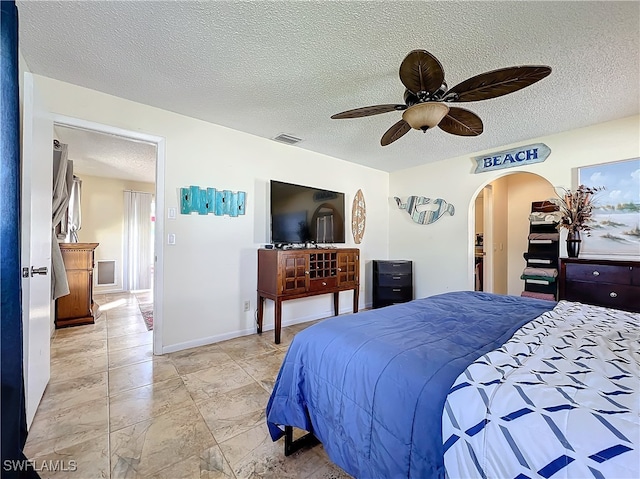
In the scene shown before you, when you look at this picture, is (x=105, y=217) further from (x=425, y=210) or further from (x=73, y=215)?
(x=425, y=210)

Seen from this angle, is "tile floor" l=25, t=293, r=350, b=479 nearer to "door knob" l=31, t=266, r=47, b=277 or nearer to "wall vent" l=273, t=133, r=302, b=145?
"door knob" l=31, t=266, r=47, b=277

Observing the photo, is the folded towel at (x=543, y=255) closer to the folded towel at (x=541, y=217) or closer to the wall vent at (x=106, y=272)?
the folded towel at (x=541, y=217)

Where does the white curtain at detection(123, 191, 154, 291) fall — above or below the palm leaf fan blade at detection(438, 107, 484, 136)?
below

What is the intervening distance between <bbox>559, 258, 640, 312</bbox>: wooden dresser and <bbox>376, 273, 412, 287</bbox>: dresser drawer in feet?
6.18

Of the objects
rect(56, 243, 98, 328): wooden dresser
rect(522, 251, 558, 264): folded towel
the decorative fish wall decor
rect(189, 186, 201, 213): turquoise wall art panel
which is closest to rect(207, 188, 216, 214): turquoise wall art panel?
rect(189, 186, 201, 213): turquoise wall art panel

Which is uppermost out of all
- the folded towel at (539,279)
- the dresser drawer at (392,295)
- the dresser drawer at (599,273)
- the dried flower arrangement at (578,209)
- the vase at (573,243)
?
the dried flower arrangement at (578,209)

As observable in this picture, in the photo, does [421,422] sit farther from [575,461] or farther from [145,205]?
[145,205]

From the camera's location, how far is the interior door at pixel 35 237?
1.53 meters

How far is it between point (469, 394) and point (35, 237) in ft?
7.89

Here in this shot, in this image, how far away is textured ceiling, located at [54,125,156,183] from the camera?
3375 millimetres

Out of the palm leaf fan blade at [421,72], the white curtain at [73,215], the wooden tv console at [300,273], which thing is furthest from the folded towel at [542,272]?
the white curtain at [73,215]

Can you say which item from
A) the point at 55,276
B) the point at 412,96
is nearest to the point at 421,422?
the point at 412,96

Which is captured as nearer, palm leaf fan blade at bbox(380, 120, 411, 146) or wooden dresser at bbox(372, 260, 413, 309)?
palm leaf fan blade at bbox(380, 120, 411, 146)

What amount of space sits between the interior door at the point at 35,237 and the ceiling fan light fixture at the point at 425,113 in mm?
2208
